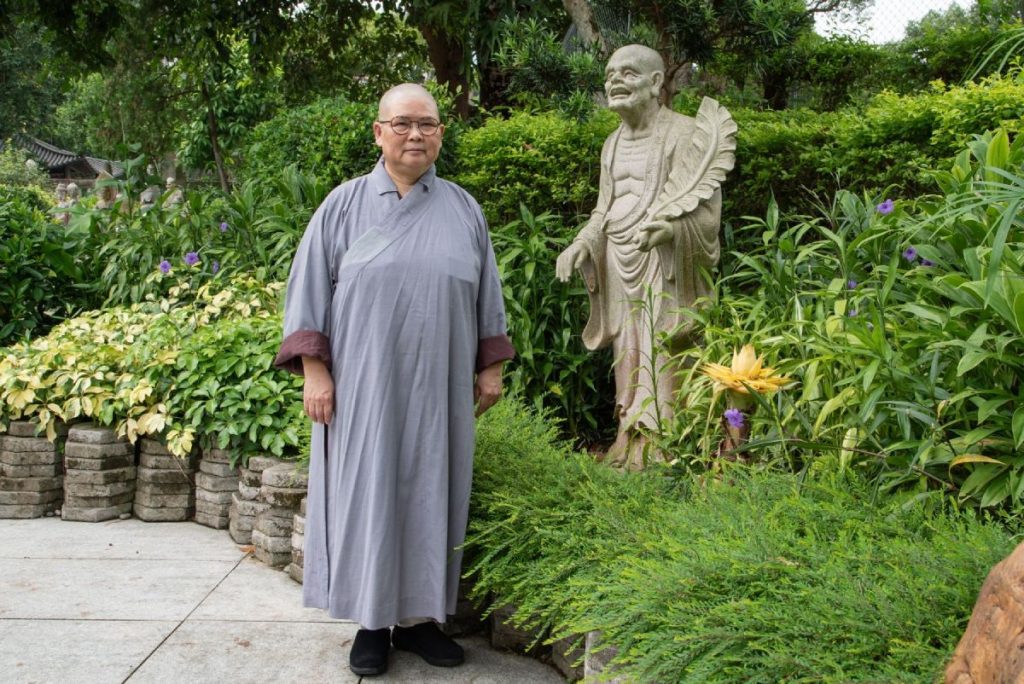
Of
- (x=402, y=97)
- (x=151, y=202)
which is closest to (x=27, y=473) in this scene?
(x=402, y=97)

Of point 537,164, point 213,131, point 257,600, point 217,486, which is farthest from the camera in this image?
point 213,131

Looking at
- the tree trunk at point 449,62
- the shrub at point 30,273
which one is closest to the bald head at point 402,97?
the shrub at point 30,273

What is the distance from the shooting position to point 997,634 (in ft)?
5.64

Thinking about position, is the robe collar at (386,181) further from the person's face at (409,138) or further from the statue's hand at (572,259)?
the statue's hand at (572,259)

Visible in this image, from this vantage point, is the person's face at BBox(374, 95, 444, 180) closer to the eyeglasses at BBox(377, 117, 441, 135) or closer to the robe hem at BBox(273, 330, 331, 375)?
the eyeglasses at BBox(377, 117, 441, 135)

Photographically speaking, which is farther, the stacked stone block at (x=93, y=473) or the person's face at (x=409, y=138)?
the stacked stone block at (x=93, y=473)

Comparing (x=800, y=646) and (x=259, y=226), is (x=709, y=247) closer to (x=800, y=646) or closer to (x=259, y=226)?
(x=800, y=646)

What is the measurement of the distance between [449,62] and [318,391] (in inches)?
264

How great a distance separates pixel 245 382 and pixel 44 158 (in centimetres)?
4338

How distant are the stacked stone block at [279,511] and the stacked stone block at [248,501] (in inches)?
6.7

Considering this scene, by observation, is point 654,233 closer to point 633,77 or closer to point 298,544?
point 633,77

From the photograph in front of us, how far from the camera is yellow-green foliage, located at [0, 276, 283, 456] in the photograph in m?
5.16

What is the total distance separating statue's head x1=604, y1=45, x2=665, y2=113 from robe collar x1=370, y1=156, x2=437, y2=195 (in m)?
1.37

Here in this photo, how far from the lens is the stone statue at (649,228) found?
4.42 metres
